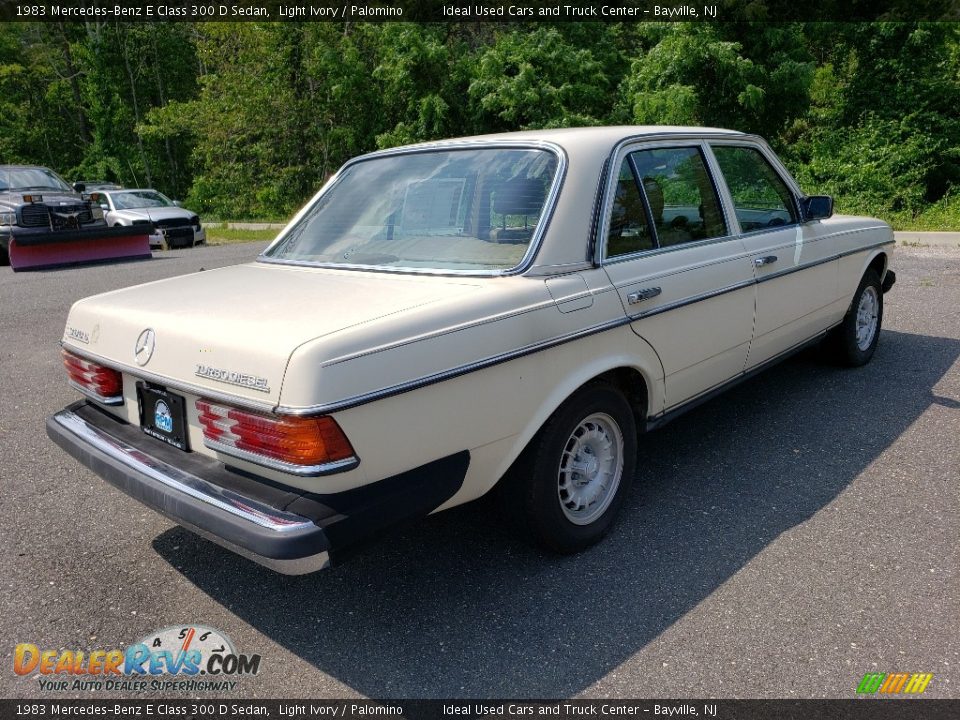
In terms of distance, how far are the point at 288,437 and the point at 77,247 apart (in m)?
12.4

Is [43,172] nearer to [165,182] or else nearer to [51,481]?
[51,481]

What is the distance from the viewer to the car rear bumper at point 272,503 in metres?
2.21

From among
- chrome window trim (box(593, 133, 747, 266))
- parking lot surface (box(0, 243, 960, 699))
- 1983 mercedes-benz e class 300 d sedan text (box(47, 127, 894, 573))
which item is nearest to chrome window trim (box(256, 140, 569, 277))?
1983 mercedes-benz e class 300 d sedan text (box(47, 127, 894, 573))

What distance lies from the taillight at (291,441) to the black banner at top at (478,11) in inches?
720

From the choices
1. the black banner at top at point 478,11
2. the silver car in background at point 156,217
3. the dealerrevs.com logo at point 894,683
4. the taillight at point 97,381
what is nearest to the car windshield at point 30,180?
the silver car in background at point 156,217

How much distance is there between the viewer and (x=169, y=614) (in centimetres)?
283

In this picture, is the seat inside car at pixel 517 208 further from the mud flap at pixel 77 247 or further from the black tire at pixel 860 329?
the mud flap at pixel 77 247

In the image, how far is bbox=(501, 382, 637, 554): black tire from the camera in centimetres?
285

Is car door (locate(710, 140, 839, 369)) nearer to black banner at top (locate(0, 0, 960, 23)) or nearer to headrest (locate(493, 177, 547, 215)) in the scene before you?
headrest (locate(493, 177, 547, 215))

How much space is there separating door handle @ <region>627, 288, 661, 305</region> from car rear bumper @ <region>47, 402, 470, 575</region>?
107 centimetres

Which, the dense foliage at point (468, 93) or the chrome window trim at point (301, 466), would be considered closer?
the chrome window trim at point (301, 466)

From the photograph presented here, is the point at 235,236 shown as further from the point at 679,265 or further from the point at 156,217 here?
the point at 679,265

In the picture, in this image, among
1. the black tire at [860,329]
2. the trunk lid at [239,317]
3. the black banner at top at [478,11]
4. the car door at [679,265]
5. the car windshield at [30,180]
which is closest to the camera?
the trunk lid at [239,317]

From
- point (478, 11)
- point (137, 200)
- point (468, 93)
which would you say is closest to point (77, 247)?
point (137, 200)
